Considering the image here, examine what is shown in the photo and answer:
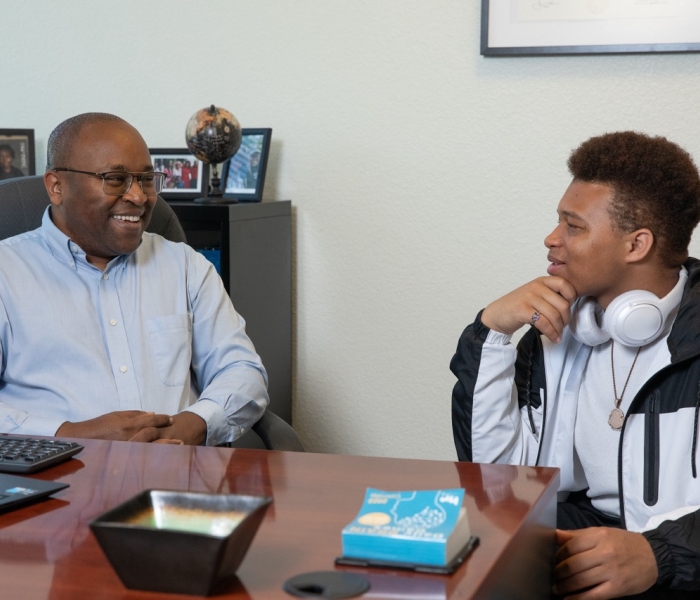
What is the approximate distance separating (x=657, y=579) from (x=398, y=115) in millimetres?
1607

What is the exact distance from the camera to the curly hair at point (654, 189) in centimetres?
156

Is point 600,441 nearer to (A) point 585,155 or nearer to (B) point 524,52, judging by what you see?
(A) point 585,155

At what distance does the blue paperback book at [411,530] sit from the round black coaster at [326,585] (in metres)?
0.04

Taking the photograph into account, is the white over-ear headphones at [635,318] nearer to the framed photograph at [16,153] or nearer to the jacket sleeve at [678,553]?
the jacket sleeve at [678,553]

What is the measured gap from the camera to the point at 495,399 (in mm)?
1598

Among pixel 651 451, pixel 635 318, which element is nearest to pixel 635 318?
pixel 635 318

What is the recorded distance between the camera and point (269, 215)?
2613 mm

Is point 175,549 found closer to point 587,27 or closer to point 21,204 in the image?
point 21,204

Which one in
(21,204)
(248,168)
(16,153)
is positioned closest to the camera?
(21,204)

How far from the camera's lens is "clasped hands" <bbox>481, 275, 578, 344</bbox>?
1578 millimetres

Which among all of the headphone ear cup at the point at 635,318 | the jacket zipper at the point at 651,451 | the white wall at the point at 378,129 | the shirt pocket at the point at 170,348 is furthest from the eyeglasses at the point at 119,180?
the jacket zipper at the point at 651,451

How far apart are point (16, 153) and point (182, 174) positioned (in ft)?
1.92

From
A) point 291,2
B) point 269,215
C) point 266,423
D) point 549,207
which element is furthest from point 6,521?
point 291,2

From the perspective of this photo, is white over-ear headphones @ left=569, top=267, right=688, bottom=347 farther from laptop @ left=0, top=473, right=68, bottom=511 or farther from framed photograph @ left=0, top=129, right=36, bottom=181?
framed photograph @ left=0, top=129, right=36, bottom=181
